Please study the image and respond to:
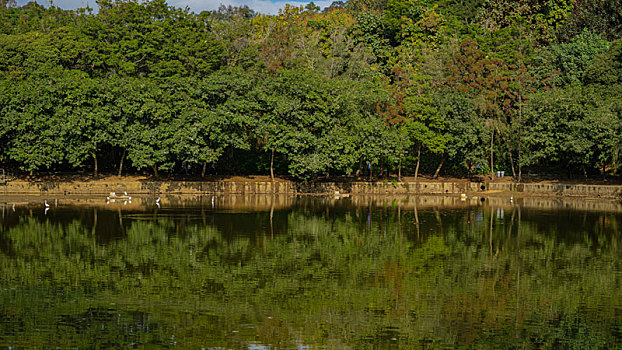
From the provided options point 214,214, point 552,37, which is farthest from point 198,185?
point 552,37

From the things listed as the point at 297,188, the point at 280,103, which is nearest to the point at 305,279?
the point at 280,103

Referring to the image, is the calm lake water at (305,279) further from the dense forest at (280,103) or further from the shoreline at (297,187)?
the dense forest at (280,103)

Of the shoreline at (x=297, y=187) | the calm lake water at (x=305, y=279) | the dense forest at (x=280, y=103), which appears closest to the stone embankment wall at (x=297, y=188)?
the shoreline at (x=297, y=187)

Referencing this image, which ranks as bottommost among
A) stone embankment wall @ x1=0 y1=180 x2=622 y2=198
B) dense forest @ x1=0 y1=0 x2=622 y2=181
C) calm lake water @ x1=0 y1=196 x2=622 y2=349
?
calm lake water @ x1=0 y1=196 x2=622 y2=349

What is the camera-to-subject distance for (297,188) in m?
58.4

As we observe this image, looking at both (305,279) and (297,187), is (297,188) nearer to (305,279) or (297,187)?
(297,187)

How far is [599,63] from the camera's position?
64688 millimetres

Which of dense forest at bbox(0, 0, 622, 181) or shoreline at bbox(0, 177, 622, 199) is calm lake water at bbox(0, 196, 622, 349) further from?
dense forest at bbox(0, 0, 622, 181)

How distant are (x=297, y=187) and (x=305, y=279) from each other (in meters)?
32.4

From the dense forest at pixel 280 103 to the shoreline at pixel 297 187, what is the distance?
1593mm

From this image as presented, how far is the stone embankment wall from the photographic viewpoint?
178ft

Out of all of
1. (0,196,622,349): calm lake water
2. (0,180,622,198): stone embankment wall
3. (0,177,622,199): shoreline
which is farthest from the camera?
(0,177,622,199): shoreline

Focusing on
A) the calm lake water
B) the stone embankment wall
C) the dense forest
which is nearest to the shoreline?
the stone embankment wall

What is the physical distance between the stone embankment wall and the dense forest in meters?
1.61
